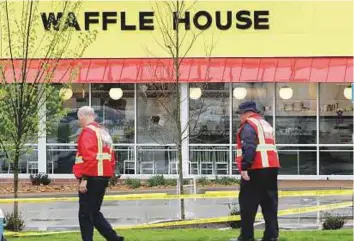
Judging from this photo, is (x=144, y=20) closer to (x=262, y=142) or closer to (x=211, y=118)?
(x=211, y=118)

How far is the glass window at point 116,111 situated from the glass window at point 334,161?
5613 mm

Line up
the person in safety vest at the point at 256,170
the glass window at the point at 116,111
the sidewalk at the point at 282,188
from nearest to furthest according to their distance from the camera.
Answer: the person in safety vest at the point at 256,170
the sidewalk at the point at 282,188
the glass window at the point at 116,111

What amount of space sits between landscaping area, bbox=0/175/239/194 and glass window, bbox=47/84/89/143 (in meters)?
1.87

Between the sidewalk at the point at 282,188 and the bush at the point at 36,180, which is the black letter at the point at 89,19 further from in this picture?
the sidewalk at the point at 282,188

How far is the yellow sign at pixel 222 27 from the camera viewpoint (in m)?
20.9

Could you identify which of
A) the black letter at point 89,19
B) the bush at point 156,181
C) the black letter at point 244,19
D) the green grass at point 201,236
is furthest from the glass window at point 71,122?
the green grass at point 201,236

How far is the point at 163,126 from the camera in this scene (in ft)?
72.5

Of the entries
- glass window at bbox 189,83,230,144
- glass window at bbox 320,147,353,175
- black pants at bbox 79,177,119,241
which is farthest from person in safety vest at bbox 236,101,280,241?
glass window at bbox 320,147,353,175

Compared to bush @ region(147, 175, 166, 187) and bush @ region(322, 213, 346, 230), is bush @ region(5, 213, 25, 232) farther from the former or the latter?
bush @ region(147, 175, 166, 187)

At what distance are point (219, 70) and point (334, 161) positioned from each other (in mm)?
4314

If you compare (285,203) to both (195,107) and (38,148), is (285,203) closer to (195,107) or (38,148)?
(195,107)

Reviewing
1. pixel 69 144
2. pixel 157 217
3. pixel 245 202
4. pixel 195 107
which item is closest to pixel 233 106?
pixel 195 107

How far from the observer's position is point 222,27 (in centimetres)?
2125

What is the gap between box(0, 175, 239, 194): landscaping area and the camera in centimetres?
1934
